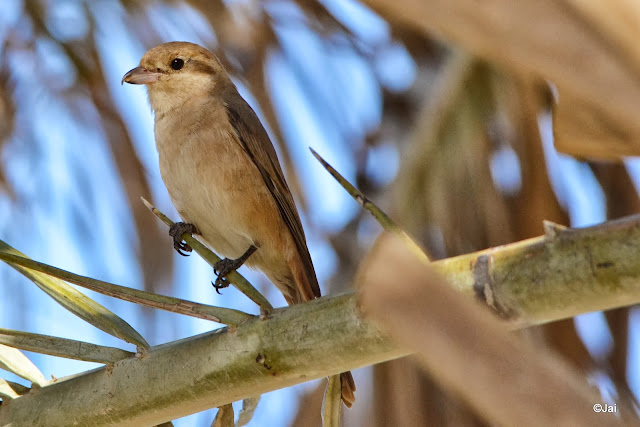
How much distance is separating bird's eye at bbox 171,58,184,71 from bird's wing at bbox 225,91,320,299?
1.14ft

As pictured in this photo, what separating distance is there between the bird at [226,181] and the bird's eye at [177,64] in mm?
22

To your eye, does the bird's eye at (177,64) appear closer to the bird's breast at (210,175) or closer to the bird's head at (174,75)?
the bird's head at (174,75)

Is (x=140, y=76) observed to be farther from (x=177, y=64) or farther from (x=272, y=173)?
(x=272, y=173)

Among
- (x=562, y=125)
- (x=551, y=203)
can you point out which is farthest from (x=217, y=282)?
(x=562, y=125)

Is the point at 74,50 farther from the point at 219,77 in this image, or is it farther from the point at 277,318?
the point at 277,318

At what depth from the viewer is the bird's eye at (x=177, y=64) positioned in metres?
3.92

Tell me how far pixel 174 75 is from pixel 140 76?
18 centimetres

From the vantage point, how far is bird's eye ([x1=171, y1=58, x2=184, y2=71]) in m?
3.92

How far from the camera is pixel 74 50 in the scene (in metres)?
3.38

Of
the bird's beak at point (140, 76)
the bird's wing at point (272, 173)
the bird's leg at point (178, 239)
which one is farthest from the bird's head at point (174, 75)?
the bird's leg at point (178, 239)

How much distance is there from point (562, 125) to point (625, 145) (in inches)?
5.3

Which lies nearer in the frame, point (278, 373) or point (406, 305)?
point (406, 305)

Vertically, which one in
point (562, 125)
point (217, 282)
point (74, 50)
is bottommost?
point (562, 125)

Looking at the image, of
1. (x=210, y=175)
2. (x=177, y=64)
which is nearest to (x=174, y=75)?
(x=177, y=64)
